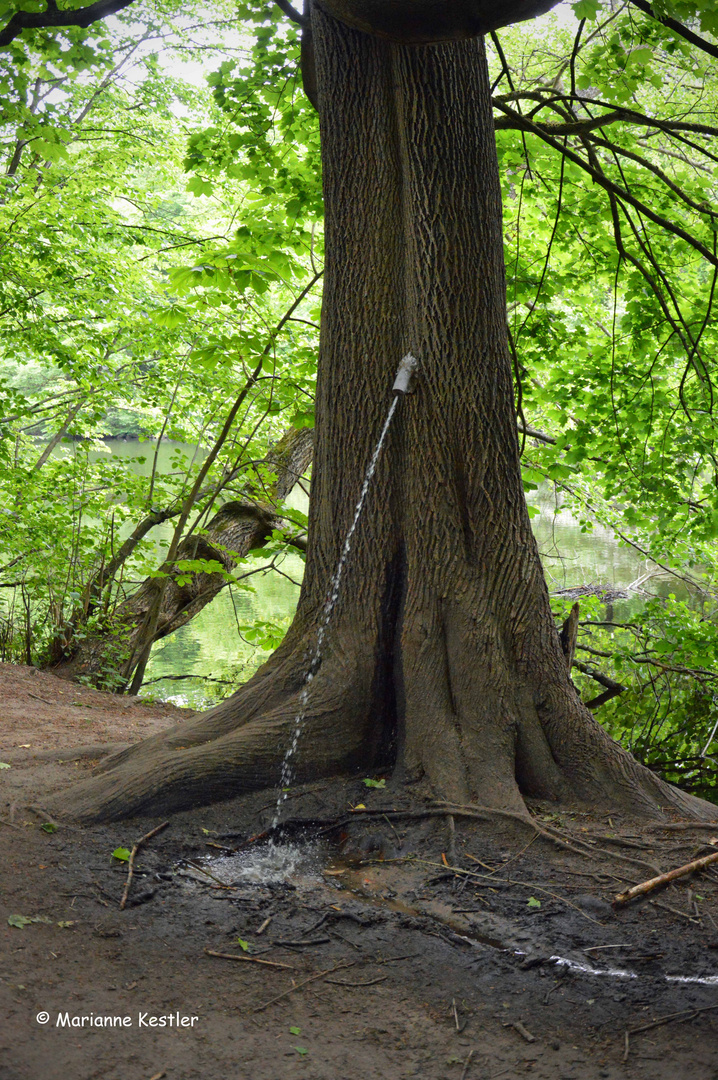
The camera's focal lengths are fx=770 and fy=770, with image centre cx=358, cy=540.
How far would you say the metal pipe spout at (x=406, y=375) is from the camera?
3715 mm

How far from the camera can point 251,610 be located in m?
17.2

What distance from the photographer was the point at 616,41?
453 cm

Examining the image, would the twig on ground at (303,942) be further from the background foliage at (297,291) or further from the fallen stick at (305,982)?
the background foliage at (297,291)

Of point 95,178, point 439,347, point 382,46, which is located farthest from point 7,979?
point 95,178

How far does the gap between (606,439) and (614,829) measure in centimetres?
450

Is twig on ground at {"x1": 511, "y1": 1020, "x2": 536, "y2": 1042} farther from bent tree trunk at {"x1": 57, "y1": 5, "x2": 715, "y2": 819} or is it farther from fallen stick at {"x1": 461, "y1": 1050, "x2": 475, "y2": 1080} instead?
bent tree trunk at {"x1": 57, "y1": 5, "x2": 715, "y2": 819}

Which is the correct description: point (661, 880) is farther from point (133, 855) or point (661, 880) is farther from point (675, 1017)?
point (133, 855)

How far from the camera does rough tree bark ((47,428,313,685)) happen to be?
8.91m

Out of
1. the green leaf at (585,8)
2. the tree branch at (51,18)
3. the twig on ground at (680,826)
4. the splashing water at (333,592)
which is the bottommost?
the twig on ground at (680,826)

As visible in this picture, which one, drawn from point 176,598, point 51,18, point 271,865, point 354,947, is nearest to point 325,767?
point 271,865

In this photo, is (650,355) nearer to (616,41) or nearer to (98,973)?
(616,41)

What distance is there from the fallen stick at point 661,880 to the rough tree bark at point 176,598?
21.1 ft

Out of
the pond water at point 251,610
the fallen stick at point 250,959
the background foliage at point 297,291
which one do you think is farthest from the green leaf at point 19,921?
the pond water at point 251,610

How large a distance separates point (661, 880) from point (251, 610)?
1474 cm
